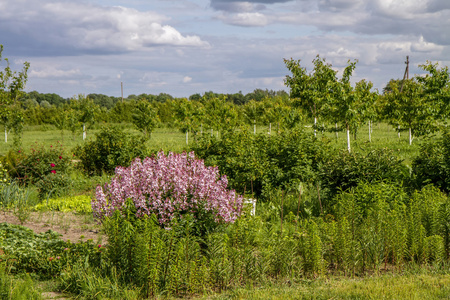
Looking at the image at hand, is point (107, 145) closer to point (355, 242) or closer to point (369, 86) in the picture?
point (355, 242)

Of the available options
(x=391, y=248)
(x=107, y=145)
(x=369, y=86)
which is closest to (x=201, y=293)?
(x=391, y=248)

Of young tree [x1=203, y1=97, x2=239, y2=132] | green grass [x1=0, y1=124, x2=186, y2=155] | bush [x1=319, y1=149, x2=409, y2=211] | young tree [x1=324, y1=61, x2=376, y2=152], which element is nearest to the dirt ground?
bush [x1=319, y1=149, x2=409, y2=211]

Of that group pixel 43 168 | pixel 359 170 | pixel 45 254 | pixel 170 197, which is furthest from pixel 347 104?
pixel 45 254

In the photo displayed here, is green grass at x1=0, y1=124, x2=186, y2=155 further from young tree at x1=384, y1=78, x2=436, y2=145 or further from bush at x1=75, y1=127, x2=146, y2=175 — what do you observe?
young tree at x1=384, y1=78, x2=436, y2=145

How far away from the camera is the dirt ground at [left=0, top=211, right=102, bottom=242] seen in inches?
257

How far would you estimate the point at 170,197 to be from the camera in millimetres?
5840

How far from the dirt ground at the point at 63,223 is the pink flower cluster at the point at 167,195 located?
813 millimetres

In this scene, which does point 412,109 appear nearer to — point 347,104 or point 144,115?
point 347,104

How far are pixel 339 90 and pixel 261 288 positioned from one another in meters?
14.8

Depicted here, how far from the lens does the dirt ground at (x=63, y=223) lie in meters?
6.53

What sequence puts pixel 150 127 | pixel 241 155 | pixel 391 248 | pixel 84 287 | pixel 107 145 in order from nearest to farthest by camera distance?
pixel 84 287 → pixel 391 248 → pixel 241 155 → pixel 107 145 → pixel 150 127

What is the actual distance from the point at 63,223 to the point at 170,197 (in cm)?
264

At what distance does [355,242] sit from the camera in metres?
5.15

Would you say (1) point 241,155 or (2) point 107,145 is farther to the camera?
(2) point 107,145
